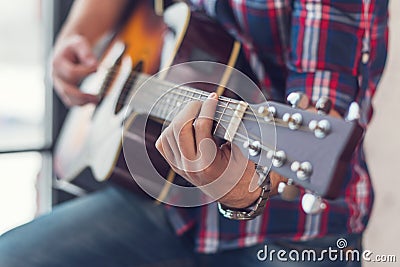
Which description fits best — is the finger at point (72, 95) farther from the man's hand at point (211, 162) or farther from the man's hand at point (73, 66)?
the man's hand at point (211, 162)

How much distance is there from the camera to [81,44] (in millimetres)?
752

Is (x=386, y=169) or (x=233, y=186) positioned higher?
(x=233, y=186)

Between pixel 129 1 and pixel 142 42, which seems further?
pixel 129 1

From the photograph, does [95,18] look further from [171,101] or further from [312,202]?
[312,202]

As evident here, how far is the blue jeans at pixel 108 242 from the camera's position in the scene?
640 millimetres

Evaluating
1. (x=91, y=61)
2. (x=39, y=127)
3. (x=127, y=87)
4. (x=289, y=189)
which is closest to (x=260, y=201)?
(x=289, y=189)

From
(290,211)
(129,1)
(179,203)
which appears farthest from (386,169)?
(129,1)

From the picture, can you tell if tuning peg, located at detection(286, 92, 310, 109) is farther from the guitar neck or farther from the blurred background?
the blurred background

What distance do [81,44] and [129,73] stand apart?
0.60ft

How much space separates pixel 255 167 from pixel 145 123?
0.14m

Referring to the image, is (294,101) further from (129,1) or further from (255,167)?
(129,1)

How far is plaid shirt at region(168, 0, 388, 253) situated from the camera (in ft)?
1.52

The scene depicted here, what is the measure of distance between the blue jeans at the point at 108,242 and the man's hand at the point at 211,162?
270mm

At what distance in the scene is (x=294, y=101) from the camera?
359 mm
